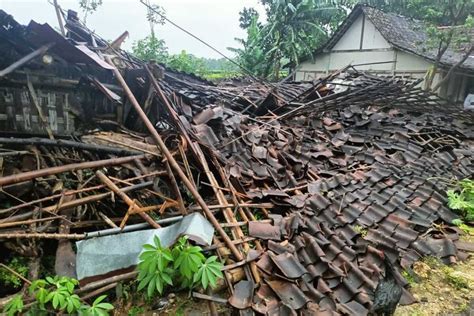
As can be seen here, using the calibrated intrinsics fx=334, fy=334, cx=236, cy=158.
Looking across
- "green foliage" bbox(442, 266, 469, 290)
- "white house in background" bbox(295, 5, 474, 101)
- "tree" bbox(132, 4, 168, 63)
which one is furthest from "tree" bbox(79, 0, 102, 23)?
"green foliage" bbox(442, 266, 469, 290)

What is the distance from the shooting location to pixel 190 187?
304 centimetres

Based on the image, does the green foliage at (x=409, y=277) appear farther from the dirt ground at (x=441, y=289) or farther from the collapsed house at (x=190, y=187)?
the collapsed house at (x=190, y=187)

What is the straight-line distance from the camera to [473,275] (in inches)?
160

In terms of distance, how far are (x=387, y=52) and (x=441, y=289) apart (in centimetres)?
1573

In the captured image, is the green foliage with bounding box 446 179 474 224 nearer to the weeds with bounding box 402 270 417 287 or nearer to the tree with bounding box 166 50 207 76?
the weeds with bounding box 402 270 417 287

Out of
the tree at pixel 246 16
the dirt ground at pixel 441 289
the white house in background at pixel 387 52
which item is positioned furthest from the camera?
the tree at pixel 246 16

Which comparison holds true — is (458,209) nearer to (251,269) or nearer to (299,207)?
(299,207)

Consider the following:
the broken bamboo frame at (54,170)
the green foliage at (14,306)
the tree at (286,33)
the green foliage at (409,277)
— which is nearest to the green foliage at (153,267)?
the green foliage at (14,306)

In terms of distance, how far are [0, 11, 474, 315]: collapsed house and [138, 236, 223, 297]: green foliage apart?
0.19 meters

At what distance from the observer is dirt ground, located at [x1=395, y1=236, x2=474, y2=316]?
3406 millimetres

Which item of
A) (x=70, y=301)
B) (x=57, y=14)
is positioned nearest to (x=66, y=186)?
(x=70, y=301)

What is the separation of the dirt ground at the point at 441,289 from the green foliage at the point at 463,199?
3.71ft

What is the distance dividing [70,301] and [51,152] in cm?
173

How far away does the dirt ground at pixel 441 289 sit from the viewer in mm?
3406
